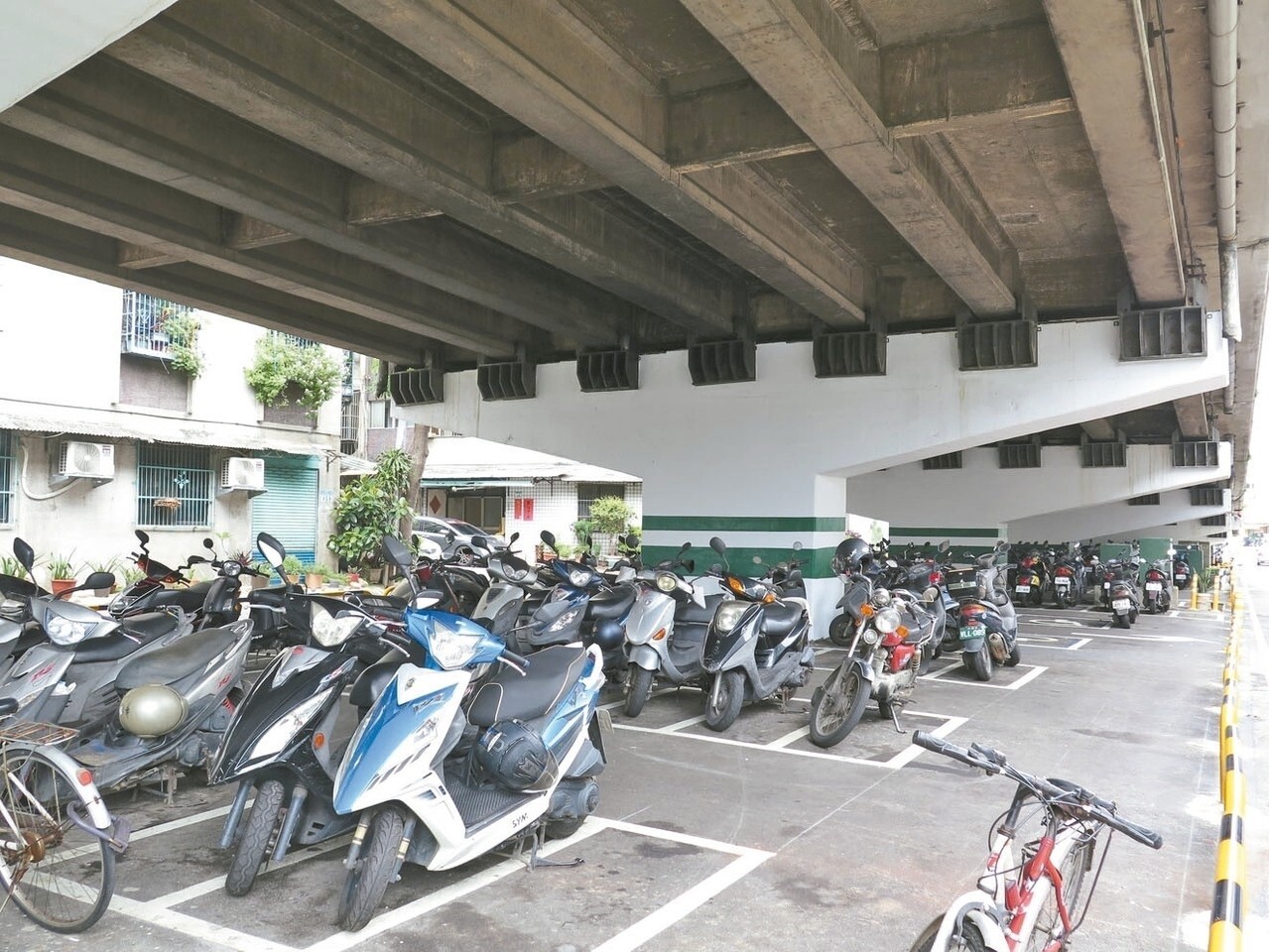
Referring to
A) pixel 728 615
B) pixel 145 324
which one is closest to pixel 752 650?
pixel 728 615

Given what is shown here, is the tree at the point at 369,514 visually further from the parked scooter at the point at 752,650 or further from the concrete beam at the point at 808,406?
the parked scooter at the point at 752,650

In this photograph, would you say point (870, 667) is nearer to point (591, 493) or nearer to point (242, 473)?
point (242, 473)

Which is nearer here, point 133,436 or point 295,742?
point 295,742

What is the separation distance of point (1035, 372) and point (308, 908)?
332 inches

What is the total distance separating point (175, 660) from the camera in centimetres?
466

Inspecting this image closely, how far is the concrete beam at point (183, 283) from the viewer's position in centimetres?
794

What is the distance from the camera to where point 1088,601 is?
771 inches

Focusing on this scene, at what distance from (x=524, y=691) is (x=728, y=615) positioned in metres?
3.04

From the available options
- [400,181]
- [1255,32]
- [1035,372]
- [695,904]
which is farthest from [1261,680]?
[400,181]

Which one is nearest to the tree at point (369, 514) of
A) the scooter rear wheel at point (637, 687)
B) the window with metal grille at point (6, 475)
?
the window with metal grille at point (6, 475)

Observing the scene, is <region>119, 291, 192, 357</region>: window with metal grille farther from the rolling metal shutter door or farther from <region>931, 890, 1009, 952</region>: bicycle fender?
<region>931, 890, 1009, 952</region>: bicycle fender

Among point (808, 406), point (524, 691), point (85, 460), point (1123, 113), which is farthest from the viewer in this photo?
point (85, 460)

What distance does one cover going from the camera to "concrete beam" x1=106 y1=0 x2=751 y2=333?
15.6ft

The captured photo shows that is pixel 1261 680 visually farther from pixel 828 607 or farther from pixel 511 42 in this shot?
pixel 511 42
